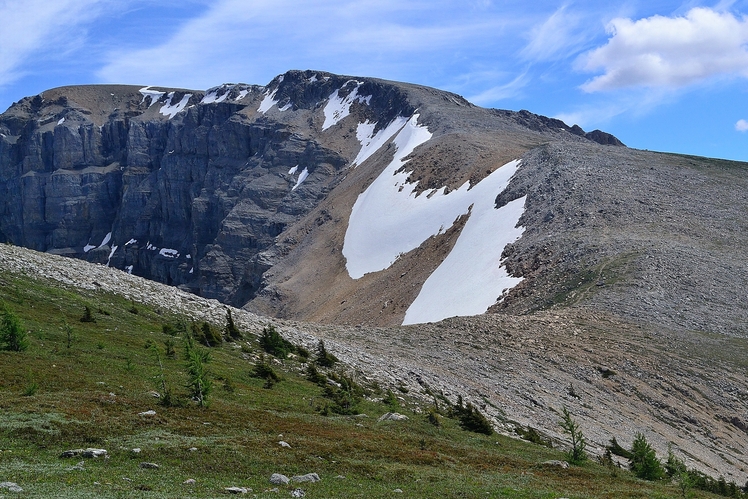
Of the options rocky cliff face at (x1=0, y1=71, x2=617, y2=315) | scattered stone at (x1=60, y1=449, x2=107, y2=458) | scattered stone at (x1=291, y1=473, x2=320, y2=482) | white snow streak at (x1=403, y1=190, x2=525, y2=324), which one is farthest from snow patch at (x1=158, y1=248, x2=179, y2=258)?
scattered stone at (x1=291, y1=473, x2=320, y2=482)

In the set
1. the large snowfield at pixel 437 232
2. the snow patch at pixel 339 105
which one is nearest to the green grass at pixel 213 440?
the large snowfield at pixel 437 232

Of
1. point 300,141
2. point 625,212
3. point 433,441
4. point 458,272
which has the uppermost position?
point 300,141

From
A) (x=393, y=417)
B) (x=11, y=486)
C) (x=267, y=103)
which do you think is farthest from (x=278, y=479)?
(x=267, y=103)

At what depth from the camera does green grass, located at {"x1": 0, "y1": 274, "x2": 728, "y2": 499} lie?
1562 centimetres

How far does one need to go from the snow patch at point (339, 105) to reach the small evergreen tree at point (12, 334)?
12686 cm

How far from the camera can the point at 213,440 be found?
18.8 meters

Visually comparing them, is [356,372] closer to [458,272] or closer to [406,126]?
[458,272]

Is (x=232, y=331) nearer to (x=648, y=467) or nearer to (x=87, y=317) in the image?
(x=87, y=317)

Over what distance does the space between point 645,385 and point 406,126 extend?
90808mm

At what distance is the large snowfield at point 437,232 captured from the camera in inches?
2391

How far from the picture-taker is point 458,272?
66062mm

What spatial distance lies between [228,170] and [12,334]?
464ft

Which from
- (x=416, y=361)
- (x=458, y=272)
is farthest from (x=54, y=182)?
(x=416, y=361)

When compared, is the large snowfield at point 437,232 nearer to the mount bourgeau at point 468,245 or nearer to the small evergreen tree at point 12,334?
the mount bourgeau at point 468,245
